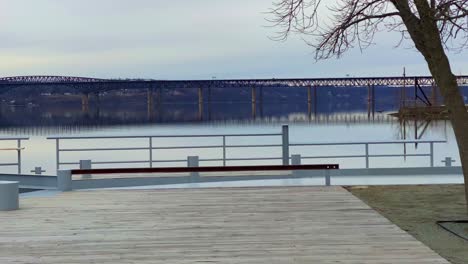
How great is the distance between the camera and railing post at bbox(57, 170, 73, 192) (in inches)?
Result: 408

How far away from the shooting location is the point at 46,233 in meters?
6.76

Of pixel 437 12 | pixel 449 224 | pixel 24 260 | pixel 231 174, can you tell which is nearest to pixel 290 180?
pixel 231 174

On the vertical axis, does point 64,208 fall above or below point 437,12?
below

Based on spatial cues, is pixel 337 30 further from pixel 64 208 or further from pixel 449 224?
pixel 64 208

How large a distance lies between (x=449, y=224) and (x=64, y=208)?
15.2ft

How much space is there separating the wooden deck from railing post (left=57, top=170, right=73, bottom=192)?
72 centimetres

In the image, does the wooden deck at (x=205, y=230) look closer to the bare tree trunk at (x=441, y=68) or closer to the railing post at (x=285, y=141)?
the bare tree trunk at (x=441, y=68)

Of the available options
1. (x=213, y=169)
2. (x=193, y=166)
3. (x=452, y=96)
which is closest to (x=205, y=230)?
(x=452, y=96)

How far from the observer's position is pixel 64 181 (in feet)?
34.1

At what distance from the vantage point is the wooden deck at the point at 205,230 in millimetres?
5633

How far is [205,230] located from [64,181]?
4262 mm

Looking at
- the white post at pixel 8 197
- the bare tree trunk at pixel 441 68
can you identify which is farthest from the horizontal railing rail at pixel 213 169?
the bare tree trunk at pixel 441 68

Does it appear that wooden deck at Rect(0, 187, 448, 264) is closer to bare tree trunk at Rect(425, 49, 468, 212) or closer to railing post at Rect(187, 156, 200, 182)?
bare tree trunk at Rect(425, 49, 468, 212)

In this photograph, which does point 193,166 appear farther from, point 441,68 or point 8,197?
point 441,68
